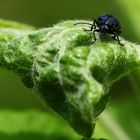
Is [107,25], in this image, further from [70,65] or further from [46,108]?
[46,108]

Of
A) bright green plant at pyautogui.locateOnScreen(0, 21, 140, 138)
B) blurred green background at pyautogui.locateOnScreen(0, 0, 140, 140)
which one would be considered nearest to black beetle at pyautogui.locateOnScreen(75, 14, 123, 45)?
bright green plant at pyautogui.locateOnScreen(0, 21, 140, 138)

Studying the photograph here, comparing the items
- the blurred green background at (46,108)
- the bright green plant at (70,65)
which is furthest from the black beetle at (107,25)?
the blurred green background at (46,108)

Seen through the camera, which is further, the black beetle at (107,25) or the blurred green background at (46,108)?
the blurred green background at (46,108)

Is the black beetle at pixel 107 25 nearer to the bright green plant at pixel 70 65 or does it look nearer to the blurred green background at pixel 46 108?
the bright green plant at pixel 70 65

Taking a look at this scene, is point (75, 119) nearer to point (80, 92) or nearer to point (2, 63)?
point (80, 92)

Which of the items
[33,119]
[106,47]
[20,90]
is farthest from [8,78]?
[106,47]

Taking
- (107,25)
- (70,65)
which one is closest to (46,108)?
(107,25)
